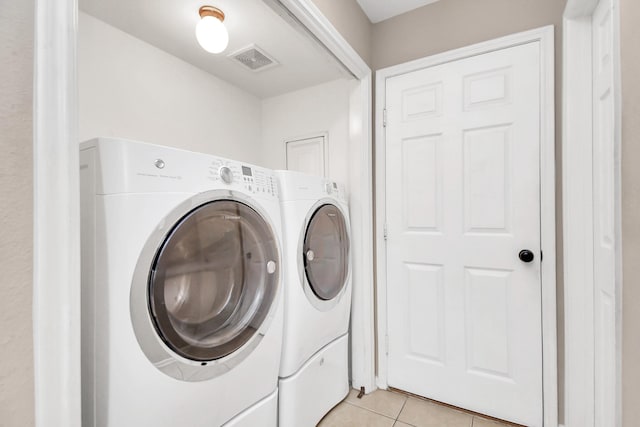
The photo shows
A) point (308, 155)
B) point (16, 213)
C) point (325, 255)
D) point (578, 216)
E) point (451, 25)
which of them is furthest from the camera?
point (308, 155)

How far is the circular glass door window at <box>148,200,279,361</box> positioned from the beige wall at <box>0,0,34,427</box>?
0.98 feet

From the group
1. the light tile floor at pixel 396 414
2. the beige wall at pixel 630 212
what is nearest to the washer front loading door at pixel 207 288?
the light tile floor at pixel 396 414

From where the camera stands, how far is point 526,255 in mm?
1464

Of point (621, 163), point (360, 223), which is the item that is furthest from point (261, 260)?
point (621, 163)

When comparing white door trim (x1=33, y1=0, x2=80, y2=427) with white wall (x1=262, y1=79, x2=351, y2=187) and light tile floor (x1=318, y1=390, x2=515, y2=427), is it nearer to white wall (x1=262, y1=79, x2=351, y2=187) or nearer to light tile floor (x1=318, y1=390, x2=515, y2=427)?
light tile floor (x1=318, y1=390, x2=515, y2=427)

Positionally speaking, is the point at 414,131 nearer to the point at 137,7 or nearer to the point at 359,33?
the point at 359,33

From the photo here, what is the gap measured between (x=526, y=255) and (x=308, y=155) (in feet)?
5.32

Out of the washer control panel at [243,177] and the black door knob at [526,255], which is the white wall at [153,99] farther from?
the black door knob at [526,255]

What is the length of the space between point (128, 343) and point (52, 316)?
0.27m

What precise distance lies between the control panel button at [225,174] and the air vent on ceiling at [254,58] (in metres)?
1.28

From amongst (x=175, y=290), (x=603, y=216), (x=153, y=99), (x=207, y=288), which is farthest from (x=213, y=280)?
(x=603, y=216)

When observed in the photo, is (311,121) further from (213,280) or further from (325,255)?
(213,280)

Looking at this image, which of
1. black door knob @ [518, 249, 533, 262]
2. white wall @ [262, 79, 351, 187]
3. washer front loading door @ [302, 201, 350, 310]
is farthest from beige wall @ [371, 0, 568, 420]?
washer front loading door @ [302, 201, 350, 310]

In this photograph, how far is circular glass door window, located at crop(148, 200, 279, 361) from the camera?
84 cm
